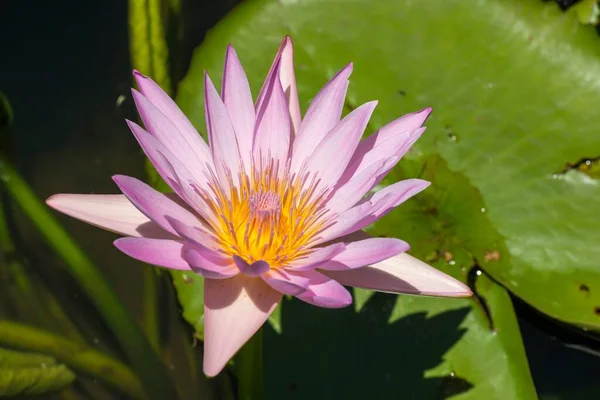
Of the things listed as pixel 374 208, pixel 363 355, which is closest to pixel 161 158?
pixel 374 208

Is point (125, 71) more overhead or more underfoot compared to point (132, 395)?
more overhead

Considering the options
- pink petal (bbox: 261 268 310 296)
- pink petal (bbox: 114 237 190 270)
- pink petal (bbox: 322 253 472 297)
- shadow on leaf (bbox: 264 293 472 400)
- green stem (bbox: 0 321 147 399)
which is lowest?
green stem (bbox: 0 321 147 399)

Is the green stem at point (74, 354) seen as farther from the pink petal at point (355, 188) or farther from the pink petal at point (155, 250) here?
the pink petal at point (355, 188)

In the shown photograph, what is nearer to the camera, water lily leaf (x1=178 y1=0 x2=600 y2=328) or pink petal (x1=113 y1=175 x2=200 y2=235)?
pink petal (x1=113 y1=175 x2=200 y2=235)

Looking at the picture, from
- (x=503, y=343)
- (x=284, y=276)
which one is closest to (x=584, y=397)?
(x=503, y=343)

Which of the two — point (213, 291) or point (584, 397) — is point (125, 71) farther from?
point (584, 397)

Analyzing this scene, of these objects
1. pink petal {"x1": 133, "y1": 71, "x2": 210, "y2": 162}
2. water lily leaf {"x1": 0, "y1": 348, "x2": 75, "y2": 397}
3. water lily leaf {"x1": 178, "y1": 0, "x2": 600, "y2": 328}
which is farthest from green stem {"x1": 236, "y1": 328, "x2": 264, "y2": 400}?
water lily leaf {"x1": 0, "y1": 348, "x2": 75, "y2": 397}

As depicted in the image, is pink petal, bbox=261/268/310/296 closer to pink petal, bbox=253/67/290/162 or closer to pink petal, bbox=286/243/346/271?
pink petal, bbox=286/243/346/271
